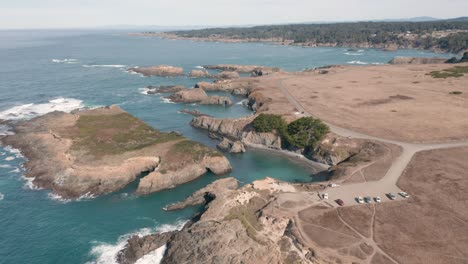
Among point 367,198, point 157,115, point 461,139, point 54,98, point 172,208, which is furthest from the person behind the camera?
point 54,98

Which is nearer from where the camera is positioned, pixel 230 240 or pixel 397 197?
pixel 230 240

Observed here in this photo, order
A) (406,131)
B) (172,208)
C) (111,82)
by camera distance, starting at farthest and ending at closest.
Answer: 1. (111,82)
2. (406,131)
3. (172,208)

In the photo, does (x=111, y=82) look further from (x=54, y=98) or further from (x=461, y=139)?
(x=461, y=139)

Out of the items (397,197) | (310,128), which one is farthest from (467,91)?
(397,197)

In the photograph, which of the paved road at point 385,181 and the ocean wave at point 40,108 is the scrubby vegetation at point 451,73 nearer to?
the paved road at point 385,181

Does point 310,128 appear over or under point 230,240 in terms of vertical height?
over

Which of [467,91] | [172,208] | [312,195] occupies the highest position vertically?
[467,91]

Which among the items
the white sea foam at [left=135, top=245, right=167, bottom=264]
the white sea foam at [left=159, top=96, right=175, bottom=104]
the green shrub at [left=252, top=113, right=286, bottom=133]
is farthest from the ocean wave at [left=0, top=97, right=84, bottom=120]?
the white sea foam at [left=135, top=245, right=167, bottom=264]

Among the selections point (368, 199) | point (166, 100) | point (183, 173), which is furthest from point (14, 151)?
point (368, 199)
